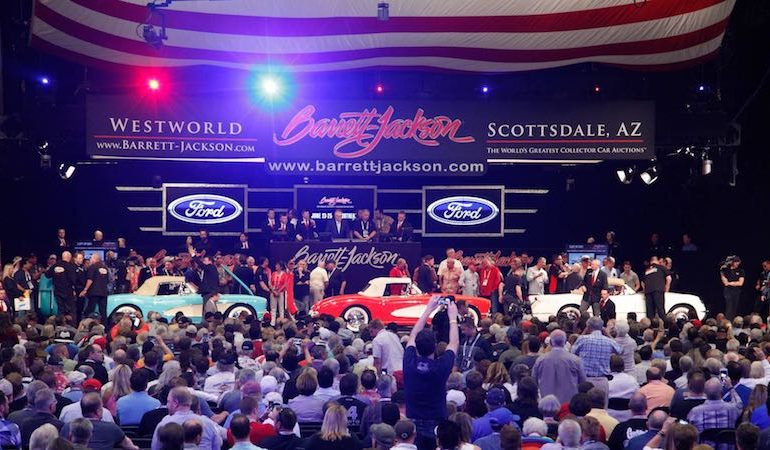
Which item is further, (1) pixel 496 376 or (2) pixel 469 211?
(2) pixel 469 211

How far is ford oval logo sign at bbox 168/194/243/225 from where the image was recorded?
111 ft

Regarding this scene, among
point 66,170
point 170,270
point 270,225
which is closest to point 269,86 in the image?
point 270,225

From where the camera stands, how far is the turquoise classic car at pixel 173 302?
83.3 feet

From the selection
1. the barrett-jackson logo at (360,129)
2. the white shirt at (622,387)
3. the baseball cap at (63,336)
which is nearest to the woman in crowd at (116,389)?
the white shirt at (622,387)

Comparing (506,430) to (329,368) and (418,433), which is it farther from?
(329,368)

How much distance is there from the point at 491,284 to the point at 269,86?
22.9 ft

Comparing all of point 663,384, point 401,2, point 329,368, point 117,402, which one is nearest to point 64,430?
point 117,402

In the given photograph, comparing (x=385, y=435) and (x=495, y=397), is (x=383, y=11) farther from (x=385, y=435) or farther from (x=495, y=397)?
(x=385, y=435)

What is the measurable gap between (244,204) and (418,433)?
79.3ft

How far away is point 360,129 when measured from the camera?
27.6 meters

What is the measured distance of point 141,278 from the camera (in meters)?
30.3

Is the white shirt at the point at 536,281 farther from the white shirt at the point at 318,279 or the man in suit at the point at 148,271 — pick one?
the man in suit at the point at 148,271

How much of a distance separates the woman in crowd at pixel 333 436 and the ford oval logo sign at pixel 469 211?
974 inches

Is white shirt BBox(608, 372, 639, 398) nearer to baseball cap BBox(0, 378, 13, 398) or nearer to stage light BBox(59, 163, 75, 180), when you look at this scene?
baseball cap BBox(0, 378, 13, 398)
